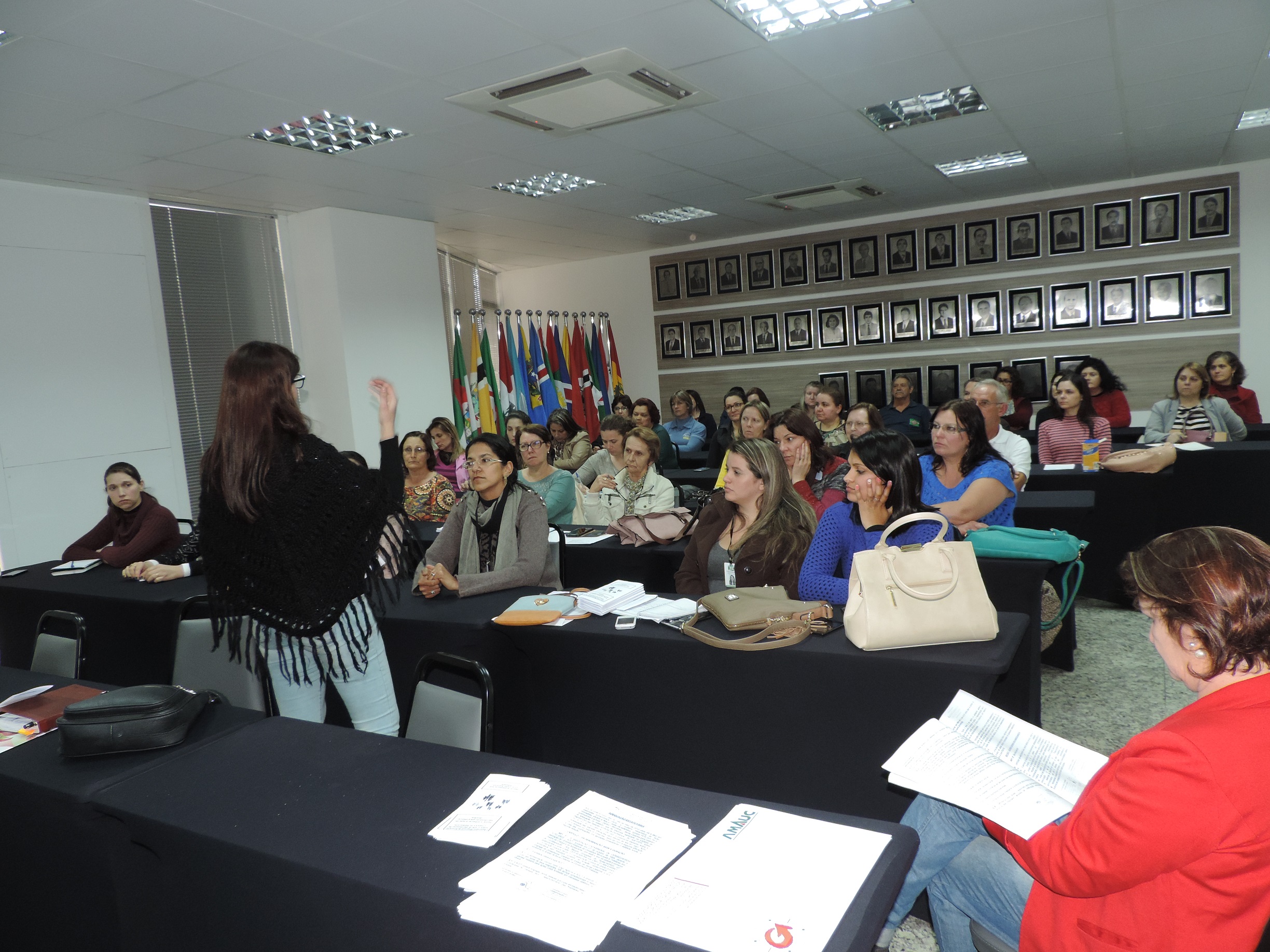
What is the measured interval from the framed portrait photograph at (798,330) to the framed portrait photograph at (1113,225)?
3032mm

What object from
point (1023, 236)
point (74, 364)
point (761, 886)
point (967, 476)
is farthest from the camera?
point (1023, 236)

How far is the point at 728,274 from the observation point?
982 cm

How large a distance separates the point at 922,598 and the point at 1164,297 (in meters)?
7.48

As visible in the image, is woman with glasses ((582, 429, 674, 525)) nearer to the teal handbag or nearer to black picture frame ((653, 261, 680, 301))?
the teal handbag

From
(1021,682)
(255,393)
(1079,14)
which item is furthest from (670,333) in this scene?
(255,393)

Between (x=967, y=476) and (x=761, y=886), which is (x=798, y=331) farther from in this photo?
(x=761, y=886)

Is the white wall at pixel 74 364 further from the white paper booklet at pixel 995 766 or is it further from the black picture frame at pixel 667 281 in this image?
the white paper booklet at pixel 995 766

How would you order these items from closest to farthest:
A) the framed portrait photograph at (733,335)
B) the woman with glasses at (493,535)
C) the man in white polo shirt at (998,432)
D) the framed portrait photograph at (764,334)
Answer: the woman with glasses at (493,535)
the man in white polo shirt at (998,432)
the framed portrait photograph at (764,334)
the framed portrait photograph at (733,335)

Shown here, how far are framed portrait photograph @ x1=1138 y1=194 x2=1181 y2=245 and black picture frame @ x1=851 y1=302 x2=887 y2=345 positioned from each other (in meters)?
2.59

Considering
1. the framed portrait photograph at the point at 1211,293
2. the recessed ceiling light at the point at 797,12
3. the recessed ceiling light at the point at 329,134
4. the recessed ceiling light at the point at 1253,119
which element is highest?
the recessed ceiling light at the point at 329,134

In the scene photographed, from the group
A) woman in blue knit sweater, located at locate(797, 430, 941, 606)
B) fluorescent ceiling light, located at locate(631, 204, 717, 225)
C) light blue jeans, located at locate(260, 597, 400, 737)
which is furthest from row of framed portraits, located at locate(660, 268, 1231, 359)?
light blue jeans, located at locate(260, 597, 400, 737)

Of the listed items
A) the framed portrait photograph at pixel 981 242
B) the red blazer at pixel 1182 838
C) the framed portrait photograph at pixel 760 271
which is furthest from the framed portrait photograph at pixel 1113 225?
the red blazer at pixel 1182 838

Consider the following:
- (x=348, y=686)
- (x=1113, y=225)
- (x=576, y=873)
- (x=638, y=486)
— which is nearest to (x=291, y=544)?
(x=348, y=686)

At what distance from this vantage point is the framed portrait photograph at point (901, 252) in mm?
8742
